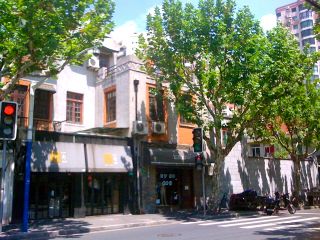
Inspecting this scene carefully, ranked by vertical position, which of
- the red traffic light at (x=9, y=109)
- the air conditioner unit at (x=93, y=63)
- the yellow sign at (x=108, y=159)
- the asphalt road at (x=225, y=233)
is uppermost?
the air conditioner unit at (x=93, y=63)

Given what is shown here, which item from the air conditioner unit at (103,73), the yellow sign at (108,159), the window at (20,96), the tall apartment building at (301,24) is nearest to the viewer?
the window at (20,96)

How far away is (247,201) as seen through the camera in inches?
968

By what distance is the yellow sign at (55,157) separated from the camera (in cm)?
1910

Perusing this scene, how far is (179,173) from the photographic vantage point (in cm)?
2533

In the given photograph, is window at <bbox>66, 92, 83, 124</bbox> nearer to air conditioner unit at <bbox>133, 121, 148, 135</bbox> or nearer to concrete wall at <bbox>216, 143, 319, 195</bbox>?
air conditioner unit at <bbox>133, 121, 148, 135</bbox>

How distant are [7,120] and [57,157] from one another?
6585mm

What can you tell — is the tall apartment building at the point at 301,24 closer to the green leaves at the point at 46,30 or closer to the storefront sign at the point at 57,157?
the storefront sign at the point at 57,157

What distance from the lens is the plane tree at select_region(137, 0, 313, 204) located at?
2012 centimetres

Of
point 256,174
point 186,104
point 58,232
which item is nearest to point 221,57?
point 186,104

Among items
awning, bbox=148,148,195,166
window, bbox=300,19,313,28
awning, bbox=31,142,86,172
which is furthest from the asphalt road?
window, bbox=300,19,313,28

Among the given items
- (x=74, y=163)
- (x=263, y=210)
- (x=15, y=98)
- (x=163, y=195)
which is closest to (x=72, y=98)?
(x=15, y=98)

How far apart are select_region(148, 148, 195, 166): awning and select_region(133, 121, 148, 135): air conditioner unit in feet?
3.73

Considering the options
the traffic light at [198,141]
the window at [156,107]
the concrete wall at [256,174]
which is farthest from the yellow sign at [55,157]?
the concrete wall at [256,174]

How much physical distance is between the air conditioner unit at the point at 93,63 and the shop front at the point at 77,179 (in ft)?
20.1
